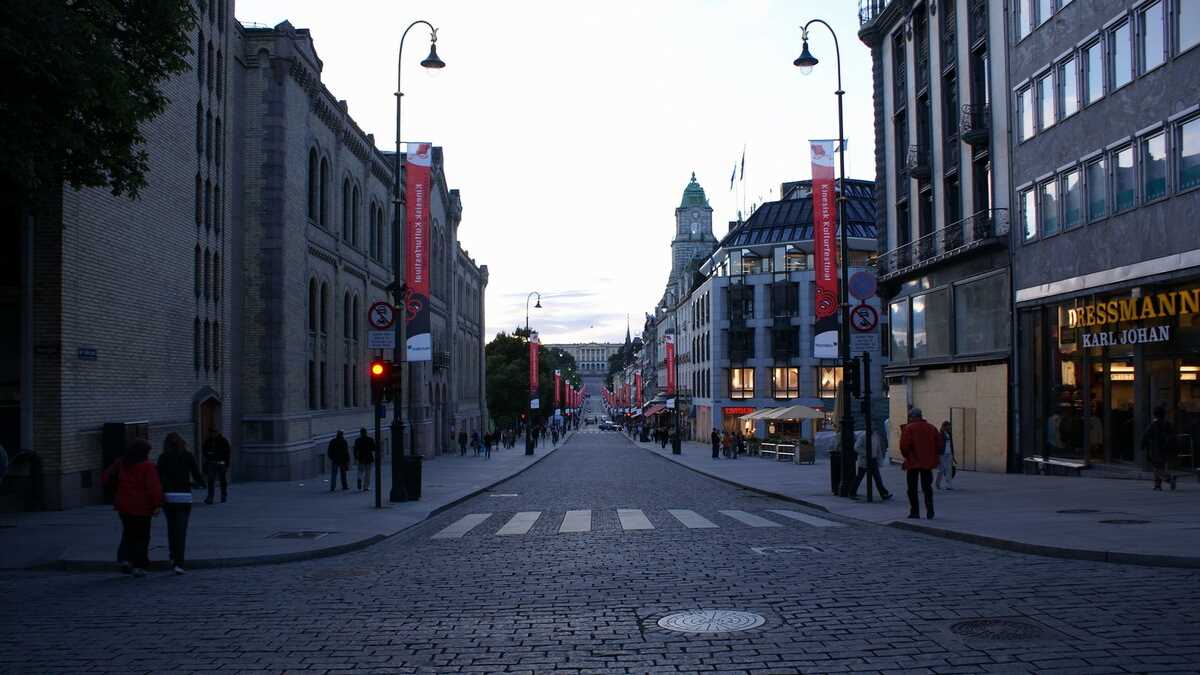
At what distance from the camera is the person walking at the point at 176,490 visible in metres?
12.1

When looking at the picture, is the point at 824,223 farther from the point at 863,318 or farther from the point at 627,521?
the point at 627,521

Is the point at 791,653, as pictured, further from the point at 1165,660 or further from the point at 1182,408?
the point at 1182,408

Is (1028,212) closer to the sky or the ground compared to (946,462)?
closer to the sky

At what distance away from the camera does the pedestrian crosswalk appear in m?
16.5

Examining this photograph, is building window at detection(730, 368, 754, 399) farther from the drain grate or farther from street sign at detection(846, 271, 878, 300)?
the drain grate

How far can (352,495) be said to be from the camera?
2481 centimetres

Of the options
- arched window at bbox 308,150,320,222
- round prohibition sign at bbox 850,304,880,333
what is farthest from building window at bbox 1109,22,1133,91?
arched window at bbox 308,150,320,222

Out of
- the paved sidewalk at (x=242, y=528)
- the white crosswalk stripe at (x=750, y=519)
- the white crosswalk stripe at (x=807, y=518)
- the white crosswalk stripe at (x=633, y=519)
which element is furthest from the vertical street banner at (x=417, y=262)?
the white crosswalk stripe at (x=807, y=518)

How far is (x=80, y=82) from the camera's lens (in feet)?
41.0

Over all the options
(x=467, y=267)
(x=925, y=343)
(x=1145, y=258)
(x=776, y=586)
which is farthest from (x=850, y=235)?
(x=776, y=586)

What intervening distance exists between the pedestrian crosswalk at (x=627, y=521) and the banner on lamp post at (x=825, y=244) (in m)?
7.17

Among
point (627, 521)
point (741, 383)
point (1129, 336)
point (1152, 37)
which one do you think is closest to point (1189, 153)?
point (1152, 37)

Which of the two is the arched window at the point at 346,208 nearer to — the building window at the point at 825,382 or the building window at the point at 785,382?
the building window at the point at 785,382

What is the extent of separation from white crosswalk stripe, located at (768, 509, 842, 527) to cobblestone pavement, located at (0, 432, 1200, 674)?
6.31 ft
